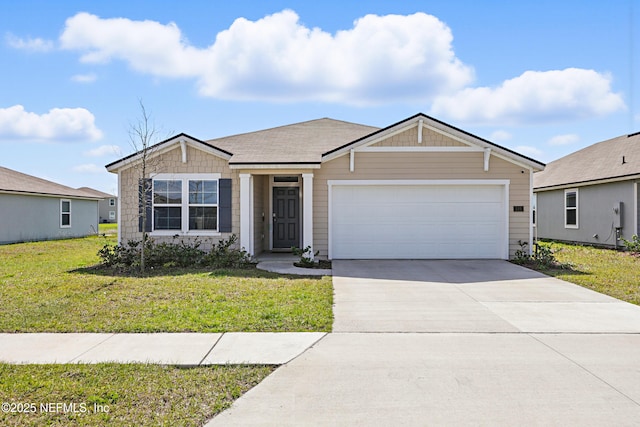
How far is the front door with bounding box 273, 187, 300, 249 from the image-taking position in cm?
1554

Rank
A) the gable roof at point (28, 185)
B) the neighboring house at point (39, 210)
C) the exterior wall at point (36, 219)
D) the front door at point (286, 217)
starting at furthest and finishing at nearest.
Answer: the gable roof at point (28, 185) → the neighboring house at point (39, 210) → the exterior wall at point (36, 219) → the front door at point (286, 217)

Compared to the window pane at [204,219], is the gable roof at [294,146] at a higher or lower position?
higher

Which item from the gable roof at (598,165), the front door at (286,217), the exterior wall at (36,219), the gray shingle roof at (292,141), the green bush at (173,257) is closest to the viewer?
the green bush at (173,257)

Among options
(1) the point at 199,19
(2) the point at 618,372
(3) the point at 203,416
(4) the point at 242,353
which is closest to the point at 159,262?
(1) the point at 199,19

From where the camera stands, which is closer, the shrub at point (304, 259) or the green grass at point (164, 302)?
the green grass at point (164, 302)

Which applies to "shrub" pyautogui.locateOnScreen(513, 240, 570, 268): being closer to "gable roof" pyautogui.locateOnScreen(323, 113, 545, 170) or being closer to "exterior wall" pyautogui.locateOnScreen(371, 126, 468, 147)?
"gable roof" pyautogui.locateOnScreen(323, 113, 545, 170)

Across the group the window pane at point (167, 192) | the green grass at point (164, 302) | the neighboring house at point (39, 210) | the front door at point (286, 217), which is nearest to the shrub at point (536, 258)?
the green grass at point (164, 302)

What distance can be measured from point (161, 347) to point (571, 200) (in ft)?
63.9

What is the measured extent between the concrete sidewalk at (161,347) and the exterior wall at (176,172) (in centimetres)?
730

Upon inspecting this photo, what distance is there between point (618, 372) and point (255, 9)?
10.9 metres

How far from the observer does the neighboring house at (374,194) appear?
13.1m

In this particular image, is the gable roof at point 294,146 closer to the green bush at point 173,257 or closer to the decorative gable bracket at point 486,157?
the decorative gable bracket at point 486,157

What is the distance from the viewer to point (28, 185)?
2361cm

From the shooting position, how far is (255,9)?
11.9 meters
